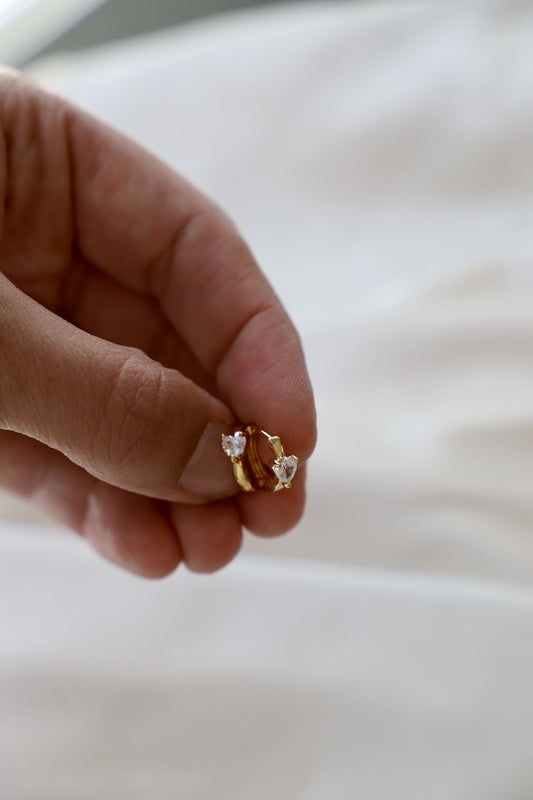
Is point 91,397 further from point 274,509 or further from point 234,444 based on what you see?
point 274,509

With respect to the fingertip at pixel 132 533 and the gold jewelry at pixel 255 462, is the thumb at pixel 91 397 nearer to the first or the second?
the gold jewelry at pixel 255 462

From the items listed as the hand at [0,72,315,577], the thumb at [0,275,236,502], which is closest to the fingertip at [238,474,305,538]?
the hand at [0,72,315,577]

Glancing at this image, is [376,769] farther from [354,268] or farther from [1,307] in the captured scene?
[354,268]

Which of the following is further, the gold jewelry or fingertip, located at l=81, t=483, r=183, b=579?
fingertip, located at l=81, t=483, r=183, b=579

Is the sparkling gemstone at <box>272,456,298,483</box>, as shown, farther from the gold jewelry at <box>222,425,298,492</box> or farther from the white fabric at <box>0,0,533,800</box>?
the white fabric at <box>0,0,533,800</box>

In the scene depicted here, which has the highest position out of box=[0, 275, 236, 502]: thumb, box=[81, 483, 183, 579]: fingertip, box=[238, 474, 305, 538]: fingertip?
box=[0, 275, 236, 502]: thumb

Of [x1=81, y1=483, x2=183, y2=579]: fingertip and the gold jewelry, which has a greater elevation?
the gold jewelry

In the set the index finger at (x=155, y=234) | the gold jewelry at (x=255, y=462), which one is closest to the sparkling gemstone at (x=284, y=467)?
the gold jewelry at (x=255, y=462)
